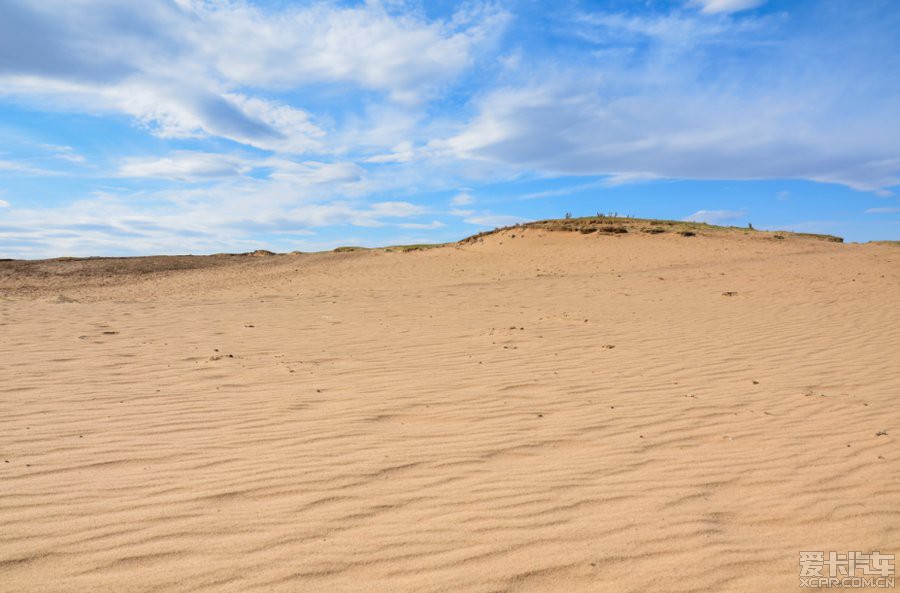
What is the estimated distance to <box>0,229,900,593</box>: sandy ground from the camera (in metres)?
2.87

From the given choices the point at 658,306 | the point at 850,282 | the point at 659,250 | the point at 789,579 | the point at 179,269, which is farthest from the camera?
the point at 179,269

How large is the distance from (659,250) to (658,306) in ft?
31.9

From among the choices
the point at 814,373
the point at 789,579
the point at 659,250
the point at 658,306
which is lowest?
the point at 789,579

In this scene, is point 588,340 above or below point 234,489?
above

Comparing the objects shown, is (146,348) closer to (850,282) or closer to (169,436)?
(169,436)

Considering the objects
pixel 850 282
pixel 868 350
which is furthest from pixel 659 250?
pixel 868 350

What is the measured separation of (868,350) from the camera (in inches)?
319

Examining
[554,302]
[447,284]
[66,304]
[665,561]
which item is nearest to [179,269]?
[66,304]

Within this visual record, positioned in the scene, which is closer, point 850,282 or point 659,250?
point 850,282

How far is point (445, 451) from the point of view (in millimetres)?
4301

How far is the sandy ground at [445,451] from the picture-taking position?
287 cm

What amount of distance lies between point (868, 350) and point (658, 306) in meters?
4.05

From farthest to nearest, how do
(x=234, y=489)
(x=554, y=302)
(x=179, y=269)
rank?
(x=179, y=269)
(x=554, y=302)
(x=234, y=489)

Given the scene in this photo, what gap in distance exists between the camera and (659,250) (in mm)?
20875
